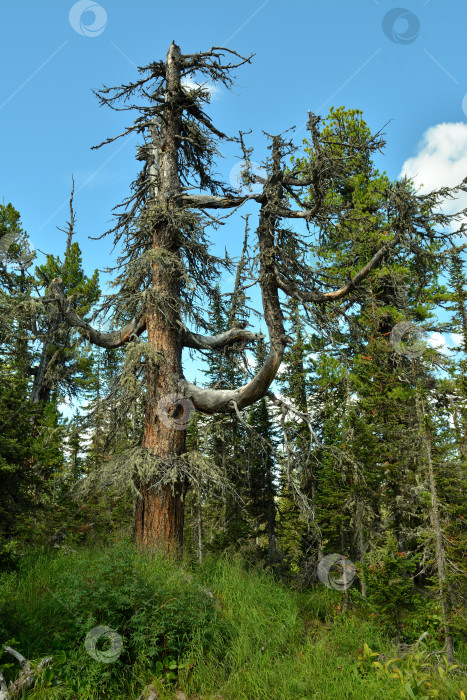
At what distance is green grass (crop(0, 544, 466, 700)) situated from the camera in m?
4.50

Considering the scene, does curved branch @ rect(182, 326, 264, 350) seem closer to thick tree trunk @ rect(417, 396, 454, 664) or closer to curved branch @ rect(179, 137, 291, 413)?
curved branch @ rect(179, 137, 291, 413)

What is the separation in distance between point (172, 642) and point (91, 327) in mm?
6108

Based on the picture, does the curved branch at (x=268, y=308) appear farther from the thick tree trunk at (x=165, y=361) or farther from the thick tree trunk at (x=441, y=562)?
the thick tree trunk at (x=441, y=562)

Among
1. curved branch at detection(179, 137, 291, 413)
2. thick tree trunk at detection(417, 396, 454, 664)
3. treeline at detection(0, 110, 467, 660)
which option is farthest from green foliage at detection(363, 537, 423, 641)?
curved branch at detection(179, 137, 291, 413)

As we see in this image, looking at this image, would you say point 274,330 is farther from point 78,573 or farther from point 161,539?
point 78,573

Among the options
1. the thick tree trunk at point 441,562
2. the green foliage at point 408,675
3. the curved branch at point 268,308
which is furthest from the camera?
the thick tree trunk at point 441,562

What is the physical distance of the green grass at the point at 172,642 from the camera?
14.8 feet

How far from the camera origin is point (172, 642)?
491cm

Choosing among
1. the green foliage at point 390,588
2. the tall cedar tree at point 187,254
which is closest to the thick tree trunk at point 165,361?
the tall cedar tree at point 187,254

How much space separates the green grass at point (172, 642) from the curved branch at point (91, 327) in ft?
15.1

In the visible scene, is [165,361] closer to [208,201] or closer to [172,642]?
[208,201]

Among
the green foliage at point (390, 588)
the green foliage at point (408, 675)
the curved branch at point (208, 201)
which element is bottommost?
the green foliage at point (408, 675)

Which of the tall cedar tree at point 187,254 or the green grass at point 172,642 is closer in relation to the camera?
the green grass at point 172,642

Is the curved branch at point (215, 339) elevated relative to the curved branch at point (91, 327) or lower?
lower
